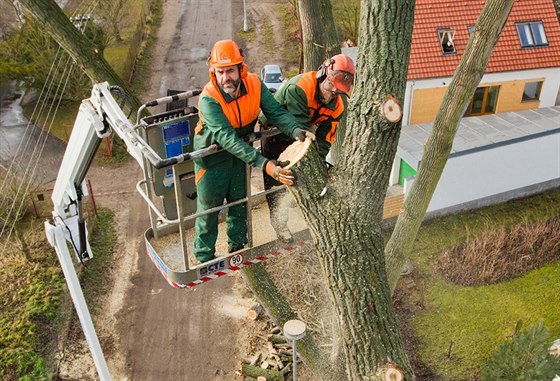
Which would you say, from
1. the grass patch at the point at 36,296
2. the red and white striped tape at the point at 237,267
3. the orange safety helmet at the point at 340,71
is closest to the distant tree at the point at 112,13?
the grass patch at the point at 36,296

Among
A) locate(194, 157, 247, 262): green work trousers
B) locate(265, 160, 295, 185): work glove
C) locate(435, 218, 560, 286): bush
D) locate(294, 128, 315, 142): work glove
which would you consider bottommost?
locate(435, 218, 560, 286): bush

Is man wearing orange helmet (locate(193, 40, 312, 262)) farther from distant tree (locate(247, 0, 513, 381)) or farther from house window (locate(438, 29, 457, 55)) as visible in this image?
house window (locate(438, 29, 457, 55))

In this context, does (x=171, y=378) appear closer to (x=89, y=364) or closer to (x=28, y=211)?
(x=89, y=364)

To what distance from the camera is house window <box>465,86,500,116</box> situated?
52.4 feet

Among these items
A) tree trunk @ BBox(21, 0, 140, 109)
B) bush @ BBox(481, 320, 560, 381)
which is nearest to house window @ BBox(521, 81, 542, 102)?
bush @ BBox(481, 320, 560, 381)

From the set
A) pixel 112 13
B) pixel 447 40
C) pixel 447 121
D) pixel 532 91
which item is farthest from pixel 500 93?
pixel 112 13

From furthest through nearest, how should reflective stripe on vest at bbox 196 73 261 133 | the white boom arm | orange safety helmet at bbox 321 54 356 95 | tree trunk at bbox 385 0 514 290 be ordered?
tree trunk at bbox 385 0 514 290 < orange safety helmet at bbox 321 54 356 95 < the white boom arm < reflective stripe on vest at bbox 196 73 261 133

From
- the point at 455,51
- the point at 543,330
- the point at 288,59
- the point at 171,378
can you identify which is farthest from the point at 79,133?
the point at 288,59

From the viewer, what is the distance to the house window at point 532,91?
53.8ft

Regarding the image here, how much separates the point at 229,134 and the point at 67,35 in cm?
438

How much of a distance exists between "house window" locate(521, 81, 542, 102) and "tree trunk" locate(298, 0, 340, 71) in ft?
29.7

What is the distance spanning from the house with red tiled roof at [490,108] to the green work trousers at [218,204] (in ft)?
22.4

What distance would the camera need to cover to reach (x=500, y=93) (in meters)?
16.0

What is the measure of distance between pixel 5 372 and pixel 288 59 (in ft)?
50.4
